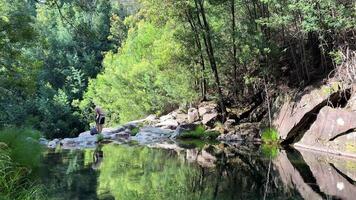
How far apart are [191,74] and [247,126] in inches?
186

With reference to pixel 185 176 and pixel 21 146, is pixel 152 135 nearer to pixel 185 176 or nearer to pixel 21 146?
pixel 185 176

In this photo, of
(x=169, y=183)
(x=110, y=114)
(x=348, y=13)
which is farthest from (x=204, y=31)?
(x=110, y=114)

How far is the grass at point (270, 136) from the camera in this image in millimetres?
18359

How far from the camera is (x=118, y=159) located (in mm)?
14617

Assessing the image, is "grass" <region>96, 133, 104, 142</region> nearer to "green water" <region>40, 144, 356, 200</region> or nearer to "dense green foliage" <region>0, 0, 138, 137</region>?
"green water" <region>40, 144, 356, 200</region>

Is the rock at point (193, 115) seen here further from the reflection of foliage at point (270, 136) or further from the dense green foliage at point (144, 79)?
the reflection of foliage at point (270, 136)

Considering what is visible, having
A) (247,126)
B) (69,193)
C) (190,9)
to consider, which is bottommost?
(69,193)

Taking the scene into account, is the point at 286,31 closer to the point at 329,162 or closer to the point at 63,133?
the point at 329,162

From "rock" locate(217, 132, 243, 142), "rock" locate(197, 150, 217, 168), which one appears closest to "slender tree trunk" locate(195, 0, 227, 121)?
"rock" locate(217, 132, 243, 142)

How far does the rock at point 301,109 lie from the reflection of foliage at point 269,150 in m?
0.79

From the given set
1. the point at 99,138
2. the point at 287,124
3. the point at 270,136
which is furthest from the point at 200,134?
the point at 287,124

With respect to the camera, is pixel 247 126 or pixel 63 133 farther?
pixel 63 133

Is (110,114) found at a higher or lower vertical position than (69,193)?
higher

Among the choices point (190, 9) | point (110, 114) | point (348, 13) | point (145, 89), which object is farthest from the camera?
point (110, 114)
